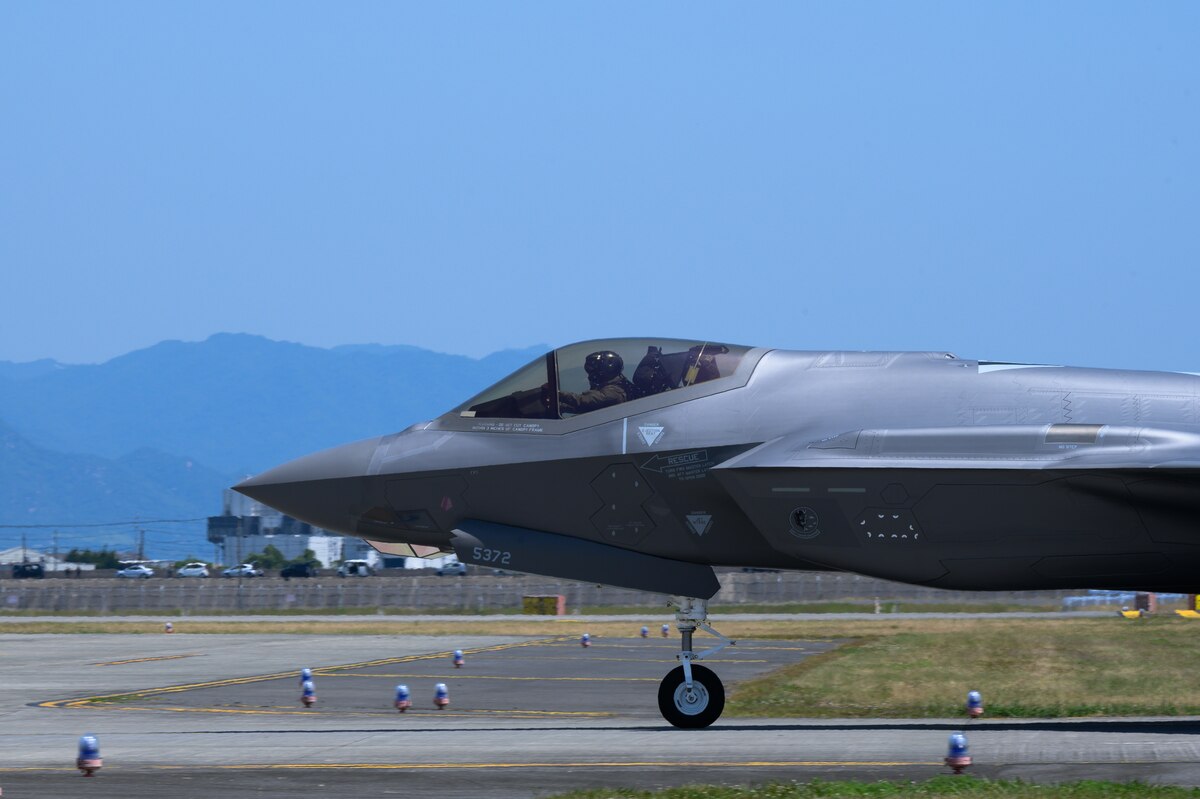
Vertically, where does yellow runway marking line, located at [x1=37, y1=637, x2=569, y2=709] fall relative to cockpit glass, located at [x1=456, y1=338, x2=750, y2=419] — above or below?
below

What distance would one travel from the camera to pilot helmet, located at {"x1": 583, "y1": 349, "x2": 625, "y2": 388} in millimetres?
16516

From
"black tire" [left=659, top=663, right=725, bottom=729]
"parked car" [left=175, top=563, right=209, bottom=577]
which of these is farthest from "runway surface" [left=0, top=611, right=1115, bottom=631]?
"parked car" [left=175, top=563, right=209, bottom=577]

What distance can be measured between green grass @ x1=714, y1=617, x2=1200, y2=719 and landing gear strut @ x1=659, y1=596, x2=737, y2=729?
11.6ft

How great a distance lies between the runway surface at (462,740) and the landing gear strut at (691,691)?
18 centimetres

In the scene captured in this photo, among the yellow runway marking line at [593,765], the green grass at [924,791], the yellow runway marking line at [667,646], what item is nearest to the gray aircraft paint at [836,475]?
the yellow runway marking line at [593,765]

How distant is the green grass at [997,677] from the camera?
2028 cm

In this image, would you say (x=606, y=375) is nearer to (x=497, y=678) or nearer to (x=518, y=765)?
(x=518, y=765)

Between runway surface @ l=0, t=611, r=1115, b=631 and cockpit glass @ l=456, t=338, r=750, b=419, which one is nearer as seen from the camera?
cockpit glass @ l=456, t=338, r=750, b=419

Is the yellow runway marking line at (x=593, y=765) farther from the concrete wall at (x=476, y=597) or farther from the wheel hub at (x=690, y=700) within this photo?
the concrete wall at (x=476, y=597)

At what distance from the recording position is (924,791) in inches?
446

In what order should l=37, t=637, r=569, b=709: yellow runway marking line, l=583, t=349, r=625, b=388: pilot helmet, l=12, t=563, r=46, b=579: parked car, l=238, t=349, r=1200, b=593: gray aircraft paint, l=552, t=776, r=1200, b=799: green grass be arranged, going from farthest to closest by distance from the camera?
1. l=12, t=563, r=46, b=579: parked car
2. l=37, t=637, r=569, b=709: yellow runway marking line
3. l=583, t=349, r=625, b=388: pilot helmet
4. l=238, t=349, r=1200, b=593: gray aircraft paint
5. l=552, t=776, r=1200, b=799: green grass

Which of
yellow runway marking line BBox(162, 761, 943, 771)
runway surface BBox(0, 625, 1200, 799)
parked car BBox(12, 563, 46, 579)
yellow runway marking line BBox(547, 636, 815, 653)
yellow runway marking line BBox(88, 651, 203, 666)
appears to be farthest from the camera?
parked car BBox(12, 563, 46, 579)

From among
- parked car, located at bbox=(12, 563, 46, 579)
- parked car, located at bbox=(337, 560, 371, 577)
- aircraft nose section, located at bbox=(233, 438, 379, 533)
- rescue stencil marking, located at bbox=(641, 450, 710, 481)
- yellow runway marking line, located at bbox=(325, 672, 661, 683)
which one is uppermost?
rescue stencil marking, located at bbox=(641, 450, 710, 481)

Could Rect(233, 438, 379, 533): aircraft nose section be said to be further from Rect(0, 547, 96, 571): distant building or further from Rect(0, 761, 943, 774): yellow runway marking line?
Rect(0, 547, 96, 571): distant building
